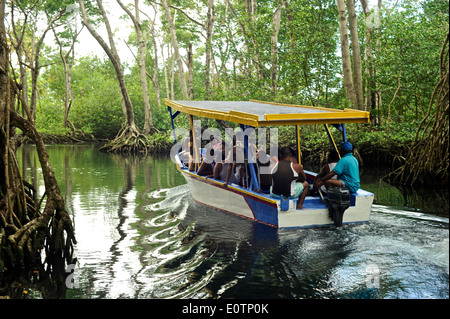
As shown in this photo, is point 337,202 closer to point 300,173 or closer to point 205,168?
point 300,173

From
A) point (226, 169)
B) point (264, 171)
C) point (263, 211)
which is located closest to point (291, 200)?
point (263, 211)

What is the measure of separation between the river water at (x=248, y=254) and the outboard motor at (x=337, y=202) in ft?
0.73

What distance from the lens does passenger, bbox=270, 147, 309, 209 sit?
27.4 ft

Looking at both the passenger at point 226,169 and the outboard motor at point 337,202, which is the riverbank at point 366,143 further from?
the outboard motor at point 337,202

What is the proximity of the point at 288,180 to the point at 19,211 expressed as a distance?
4107 millimetres

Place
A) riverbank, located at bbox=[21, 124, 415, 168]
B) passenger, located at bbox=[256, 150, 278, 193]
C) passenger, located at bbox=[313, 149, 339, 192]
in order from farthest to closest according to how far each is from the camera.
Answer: riverbank, located at bbox=[21, 124, 415, 168], passenger, located at bbox=[256, 150, 278, 193], passenger, located at bbox=[313, 149, 339, 192]

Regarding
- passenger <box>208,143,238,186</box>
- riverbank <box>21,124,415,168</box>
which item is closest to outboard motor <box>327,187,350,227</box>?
passenger <box>208,143,238,186</box>

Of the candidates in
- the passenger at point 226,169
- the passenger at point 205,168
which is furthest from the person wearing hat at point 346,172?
the passenger at point 205,168

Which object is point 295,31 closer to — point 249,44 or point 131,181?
point 249,44

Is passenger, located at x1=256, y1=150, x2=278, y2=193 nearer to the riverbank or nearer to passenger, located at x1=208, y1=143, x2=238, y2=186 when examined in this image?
passenger, located at x1=208, y1=143, x2=238, y2=186

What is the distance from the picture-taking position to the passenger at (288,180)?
27.4 ft

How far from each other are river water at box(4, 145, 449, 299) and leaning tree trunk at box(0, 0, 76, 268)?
54 cm
